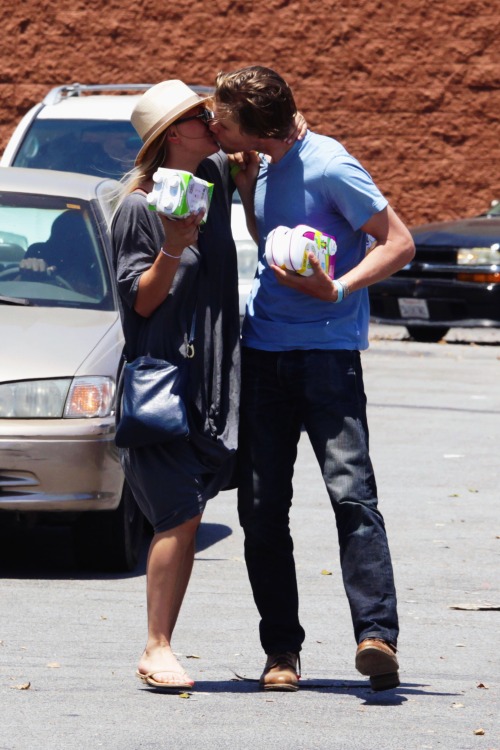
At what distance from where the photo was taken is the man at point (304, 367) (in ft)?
15.1

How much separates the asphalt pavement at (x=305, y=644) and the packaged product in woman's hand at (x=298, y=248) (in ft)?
4.05

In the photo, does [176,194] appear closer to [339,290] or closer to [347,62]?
[339,290]

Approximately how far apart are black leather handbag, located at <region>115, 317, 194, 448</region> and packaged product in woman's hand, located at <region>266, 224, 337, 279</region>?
0.34 metres

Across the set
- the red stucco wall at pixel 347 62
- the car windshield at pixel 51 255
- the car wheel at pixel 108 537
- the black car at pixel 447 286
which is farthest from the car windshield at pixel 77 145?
the red stucco wall at pixel 347 62

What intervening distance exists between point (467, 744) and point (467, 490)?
463cm

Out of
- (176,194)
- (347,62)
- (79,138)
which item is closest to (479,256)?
(79,138)

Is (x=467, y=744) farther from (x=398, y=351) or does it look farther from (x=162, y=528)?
(x=398, y=351)

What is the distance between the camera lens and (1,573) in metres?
6.66

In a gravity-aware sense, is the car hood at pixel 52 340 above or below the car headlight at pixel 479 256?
above

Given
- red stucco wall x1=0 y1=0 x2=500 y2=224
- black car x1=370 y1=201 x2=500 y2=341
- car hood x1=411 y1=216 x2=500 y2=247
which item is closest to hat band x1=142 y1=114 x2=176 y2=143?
black car x1=370 y1=201 x2=500 y2=341

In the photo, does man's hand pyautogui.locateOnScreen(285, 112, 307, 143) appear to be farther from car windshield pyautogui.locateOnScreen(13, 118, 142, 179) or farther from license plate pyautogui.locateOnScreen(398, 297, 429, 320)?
license plate pyautogui.locateOnScreen(398, 297, 429, 320)

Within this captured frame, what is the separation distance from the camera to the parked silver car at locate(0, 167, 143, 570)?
6285mm

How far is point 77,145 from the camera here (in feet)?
39.5

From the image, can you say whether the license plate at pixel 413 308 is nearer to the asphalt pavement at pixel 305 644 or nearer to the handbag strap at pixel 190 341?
the asphalt pavement at pixel 305 644
